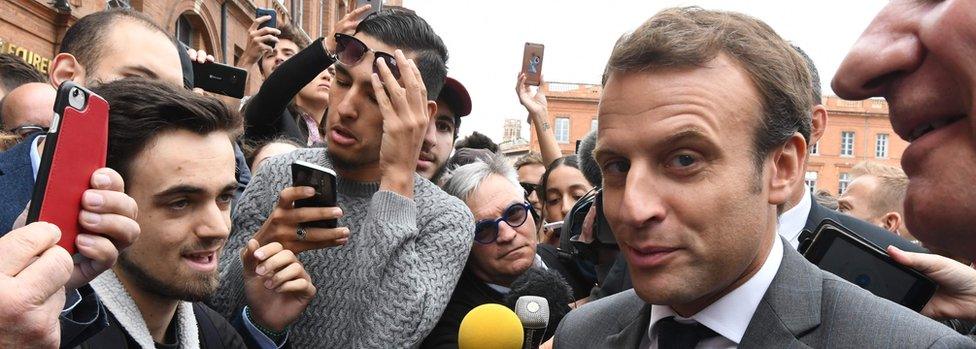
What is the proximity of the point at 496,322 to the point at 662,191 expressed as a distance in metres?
0.76

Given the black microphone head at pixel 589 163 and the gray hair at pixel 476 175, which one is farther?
the black microphone head at pixel 589 163

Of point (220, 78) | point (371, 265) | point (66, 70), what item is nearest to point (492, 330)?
point (371, 265)

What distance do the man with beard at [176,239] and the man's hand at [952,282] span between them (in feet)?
5.77

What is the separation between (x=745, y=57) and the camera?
1.82 m

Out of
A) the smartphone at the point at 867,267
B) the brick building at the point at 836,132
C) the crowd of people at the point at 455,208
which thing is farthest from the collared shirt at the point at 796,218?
the brick building at the point at 836,132

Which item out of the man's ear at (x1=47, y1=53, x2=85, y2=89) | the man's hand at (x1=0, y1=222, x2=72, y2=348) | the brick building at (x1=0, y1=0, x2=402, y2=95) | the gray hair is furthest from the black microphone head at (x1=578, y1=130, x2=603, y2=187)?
the man's hand at (x1=0, y1=222, x2=72, y2=348)

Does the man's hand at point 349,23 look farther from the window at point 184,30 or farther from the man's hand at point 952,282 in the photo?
the window at point 184,30

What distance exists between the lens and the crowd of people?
55.5 inches

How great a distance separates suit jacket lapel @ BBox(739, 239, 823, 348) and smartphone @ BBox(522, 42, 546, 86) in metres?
5.01

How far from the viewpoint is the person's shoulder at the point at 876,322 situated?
162 centimetres

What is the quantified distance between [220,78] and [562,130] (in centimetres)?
5162

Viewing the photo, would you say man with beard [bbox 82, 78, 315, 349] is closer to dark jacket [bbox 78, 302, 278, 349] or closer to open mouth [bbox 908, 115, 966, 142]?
dark jacket [bbox 78, 302, 278, 349]

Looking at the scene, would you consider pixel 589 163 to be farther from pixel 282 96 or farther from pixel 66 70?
pixel 66 70

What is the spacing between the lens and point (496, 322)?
231 cm
